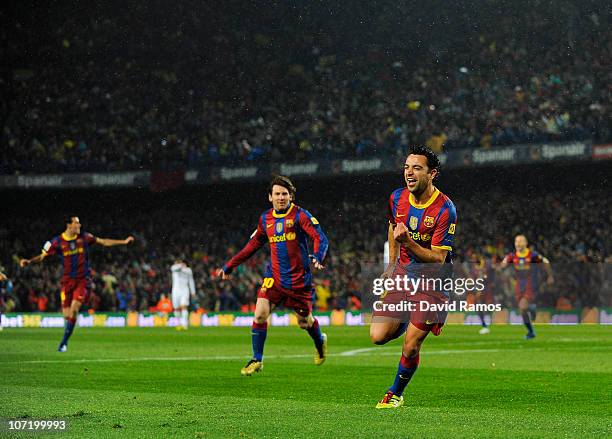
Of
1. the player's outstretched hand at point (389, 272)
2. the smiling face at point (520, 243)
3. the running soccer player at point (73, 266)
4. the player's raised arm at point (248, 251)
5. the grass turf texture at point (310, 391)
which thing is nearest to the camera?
the grass turf texture at point (310, 391)

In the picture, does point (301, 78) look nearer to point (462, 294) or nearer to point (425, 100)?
point (425, 100)

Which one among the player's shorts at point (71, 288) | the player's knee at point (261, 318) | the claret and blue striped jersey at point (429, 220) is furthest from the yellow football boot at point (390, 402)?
the player's shorts at point (71, 288)

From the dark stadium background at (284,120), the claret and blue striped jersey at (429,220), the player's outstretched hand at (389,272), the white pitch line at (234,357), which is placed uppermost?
the dark stadium background at (284,120)

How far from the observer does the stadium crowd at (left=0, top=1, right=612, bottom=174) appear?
135ft

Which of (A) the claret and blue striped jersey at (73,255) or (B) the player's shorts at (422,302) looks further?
(A) the claret and blue striped jersey at (73,255)

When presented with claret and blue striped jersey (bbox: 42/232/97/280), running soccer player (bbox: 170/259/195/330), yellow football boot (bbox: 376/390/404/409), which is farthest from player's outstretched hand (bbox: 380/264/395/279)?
running soccer player (bbox: 170/259/195/330)

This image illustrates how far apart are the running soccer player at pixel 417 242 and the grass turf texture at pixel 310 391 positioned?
0.60 meters

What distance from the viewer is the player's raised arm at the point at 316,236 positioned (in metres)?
13.6

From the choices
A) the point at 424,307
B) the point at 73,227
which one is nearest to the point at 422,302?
the point at 424,307

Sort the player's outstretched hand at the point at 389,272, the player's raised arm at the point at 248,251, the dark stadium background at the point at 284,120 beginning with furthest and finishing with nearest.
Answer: the dark stadium background at the point at 284,120, the player's raised arm at the point at 248,251, the player's outstretched hand at the point at 389,272

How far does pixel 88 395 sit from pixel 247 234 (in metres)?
35.0

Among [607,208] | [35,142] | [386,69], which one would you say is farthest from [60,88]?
[607,208]

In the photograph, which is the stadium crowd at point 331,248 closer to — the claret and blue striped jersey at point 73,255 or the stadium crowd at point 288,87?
the stadium crowd at point 288,87

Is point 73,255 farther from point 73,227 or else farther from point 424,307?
point 424,307
